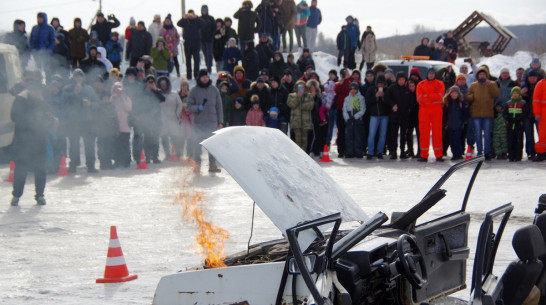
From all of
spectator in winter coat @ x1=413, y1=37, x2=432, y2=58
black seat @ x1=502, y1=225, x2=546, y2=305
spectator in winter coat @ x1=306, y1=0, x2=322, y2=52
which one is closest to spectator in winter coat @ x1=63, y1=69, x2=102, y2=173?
spectator in winter coat @ x1=306, y1=0, x2=322, y2=52

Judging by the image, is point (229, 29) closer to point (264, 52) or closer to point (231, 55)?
point (231, 55)

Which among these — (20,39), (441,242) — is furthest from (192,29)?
(441,242)

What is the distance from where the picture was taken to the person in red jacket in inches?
712

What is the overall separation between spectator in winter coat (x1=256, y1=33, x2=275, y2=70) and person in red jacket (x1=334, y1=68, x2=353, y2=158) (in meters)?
4.05

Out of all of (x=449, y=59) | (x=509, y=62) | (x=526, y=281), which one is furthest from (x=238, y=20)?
(x=526, y=281)

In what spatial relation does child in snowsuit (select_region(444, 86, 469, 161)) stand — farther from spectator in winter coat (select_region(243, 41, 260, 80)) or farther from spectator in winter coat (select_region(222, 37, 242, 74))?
spectator in winter coat (select_region(222, 37, 242, 74))

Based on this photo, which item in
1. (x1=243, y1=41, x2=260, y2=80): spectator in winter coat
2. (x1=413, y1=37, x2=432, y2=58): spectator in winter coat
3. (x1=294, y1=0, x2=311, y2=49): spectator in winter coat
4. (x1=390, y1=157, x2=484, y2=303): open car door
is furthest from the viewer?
(x1=294, y1=0, x2=311, y2=49): spectator in winter coat

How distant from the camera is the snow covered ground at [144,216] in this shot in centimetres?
765

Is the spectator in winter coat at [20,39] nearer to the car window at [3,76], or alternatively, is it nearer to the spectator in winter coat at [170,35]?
the spectator in winter coat at [170,35]

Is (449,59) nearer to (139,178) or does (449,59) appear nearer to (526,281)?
(139,178)

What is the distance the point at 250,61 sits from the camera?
2111 cm

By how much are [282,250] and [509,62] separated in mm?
31446

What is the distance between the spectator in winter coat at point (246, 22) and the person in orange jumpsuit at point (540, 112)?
9.23m

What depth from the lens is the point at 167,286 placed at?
496 cm
